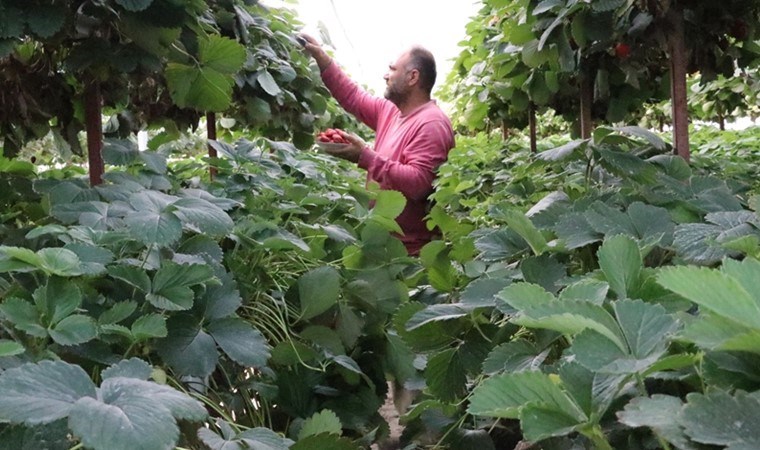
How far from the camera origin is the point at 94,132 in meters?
0.92

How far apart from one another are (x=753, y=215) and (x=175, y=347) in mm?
448

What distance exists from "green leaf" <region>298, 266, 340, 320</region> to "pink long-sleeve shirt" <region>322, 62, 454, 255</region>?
1.05 metres

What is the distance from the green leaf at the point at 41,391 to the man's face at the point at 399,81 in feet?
6.00

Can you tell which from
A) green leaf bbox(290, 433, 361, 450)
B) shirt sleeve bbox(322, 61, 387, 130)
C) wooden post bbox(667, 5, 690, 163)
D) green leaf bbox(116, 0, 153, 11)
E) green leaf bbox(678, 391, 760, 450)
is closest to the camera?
green leaf bbox(678, 391, 760, 450)

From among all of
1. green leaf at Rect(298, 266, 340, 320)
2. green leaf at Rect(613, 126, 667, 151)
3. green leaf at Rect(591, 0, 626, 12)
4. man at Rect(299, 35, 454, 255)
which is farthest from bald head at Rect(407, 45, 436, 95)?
green leaf at Rect(298, 266, 340, 320)

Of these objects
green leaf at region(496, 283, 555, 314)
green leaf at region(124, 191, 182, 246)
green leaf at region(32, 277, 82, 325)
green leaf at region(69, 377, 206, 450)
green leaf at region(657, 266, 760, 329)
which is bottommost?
green leaf at region(32, 277, 82, 325)

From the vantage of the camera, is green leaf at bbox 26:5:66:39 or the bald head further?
the bald head

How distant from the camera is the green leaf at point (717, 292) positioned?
9.7 inches

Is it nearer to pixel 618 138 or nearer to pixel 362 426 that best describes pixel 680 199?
pixel 618 138

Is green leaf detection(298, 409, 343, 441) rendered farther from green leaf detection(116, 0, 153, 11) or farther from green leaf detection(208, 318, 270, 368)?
green leaf detection(116, 0, 153, 11)

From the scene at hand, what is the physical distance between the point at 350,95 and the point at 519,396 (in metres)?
2.11

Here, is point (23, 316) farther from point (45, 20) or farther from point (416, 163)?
point (416, 163)

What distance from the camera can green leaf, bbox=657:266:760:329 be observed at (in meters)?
0.25

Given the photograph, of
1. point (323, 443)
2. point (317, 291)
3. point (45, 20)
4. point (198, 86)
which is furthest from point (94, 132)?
point (323, 443)
